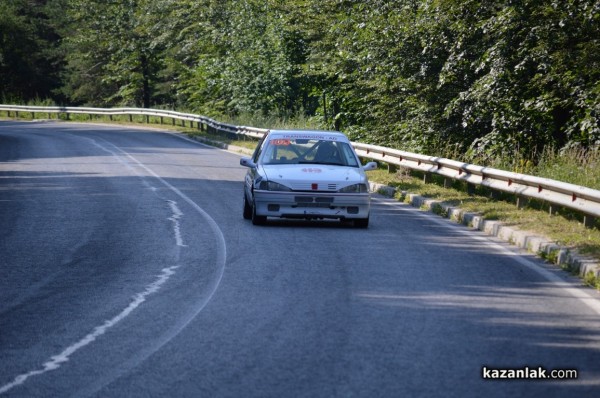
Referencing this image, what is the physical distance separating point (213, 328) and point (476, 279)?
3668 mm

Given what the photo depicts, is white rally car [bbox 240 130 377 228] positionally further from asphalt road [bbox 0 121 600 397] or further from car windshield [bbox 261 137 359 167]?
asphalt road [bbox 0 121 600 397]

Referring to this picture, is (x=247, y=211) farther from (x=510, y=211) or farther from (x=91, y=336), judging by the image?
(x=91, y=336)

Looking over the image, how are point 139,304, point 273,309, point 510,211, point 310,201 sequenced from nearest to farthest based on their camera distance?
1. point 273,309
2. point 139,304
3. point 310,201
4. point 510,211

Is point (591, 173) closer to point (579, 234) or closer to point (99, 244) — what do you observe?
point (579, 234)

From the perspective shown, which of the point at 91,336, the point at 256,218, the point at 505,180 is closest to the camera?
the point at 91,336

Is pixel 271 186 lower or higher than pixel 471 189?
higher

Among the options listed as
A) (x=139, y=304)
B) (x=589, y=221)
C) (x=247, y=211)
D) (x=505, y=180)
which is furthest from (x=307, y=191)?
(x=139, y=304)

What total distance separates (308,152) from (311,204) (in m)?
1.55

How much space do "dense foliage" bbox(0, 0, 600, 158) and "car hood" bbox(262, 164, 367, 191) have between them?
580cm

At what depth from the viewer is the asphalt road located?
654 centimetres

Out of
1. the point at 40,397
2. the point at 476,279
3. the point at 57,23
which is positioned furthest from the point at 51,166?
the point at 57,23

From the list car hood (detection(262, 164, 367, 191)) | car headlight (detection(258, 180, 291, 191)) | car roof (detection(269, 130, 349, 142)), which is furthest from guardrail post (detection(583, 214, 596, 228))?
car roof (detection(269, 130, 349, 142))

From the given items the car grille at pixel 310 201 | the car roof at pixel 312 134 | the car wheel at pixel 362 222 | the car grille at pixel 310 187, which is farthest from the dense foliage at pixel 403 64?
the car grille at pixel 310 201

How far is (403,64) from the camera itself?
25188 millimetres
